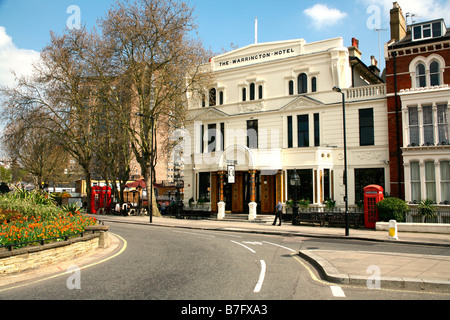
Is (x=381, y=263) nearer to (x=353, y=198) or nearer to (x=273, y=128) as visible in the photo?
(x=353, y=198)

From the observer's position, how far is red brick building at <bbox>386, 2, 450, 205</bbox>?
76.3 ft

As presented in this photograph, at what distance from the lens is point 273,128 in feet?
101

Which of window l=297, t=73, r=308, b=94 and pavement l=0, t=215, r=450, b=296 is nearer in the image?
pavement l=0, t=215, r=450, b=296

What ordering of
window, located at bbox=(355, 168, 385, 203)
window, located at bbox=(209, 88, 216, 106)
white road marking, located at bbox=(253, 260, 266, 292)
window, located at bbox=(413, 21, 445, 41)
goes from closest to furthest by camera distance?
1. white road marking, located at bbox=(253, 260, 266, 292)
2. window, located at bbox=(413, 21, 445, 41)
3. window, located at bbox=(355, 168, 385, 203)
4. window, located at bbox=(209, 88, 216, 106)

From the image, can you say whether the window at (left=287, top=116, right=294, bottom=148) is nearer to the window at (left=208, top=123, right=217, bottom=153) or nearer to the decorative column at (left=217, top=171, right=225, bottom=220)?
the decorative column at (left=217, top=171, right=225, bottom=220)

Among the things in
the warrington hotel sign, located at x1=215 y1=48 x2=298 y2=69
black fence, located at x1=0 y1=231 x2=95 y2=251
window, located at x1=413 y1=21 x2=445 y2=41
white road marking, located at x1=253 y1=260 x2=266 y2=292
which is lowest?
white road marking, located at x1=253 y1=260 x2=266 y2=292

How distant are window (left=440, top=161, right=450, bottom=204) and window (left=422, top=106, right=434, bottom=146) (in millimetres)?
1768

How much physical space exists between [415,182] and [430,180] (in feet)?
2.99

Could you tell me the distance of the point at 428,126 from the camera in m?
23.9

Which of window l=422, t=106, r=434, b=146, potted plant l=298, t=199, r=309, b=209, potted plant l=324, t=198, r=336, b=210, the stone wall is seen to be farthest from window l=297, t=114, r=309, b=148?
the stone wall

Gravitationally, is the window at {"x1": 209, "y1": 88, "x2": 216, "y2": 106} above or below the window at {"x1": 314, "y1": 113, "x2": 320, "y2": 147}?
above

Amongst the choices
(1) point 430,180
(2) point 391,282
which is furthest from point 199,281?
(1) point 430,180

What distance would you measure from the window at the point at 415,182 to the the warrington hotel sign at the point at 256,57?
13.1 metres
